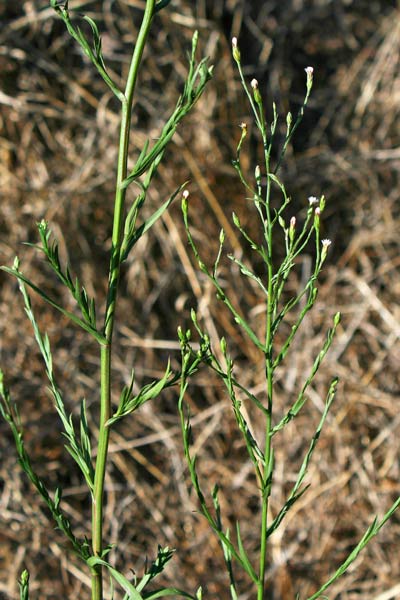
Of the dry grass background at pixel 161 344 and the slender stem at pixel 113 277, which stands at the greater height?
the slender stem at pixel 113 277

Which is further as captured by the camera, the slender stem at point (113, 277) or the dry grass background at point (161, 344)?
the dry grass background at point (161, 344)

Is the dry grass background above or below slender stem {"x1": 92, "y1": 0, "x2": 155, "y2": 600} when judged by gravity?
below

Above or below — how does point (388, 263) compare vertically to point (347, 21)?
below

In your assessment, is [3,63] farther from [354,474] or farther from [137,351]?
[354,474]

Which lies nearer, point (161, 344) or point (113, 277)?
point (113, 277)

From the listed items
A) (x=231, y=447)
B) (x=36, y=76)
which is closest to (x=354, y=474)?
(x=231, y=447)
